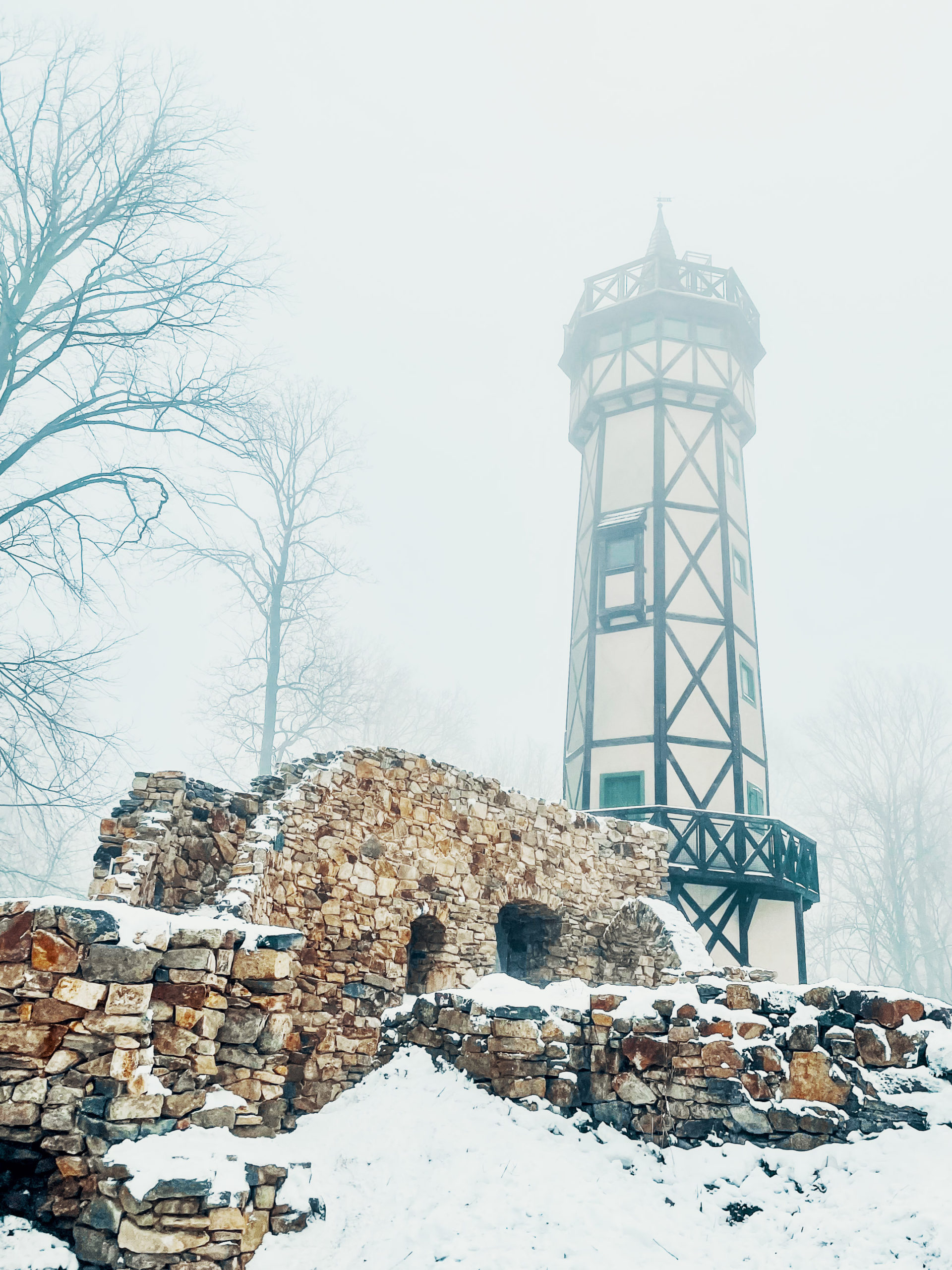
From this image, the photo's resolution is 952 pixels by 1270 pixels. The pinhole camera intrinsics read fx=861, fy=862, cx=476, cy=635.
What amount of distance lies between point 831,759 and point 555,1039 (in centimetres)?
2374

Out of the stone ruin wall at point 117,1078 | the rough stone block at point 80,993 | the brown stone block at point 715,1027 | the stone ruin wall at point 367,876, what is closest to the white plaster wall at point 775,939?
the stone ruin wall at point 367,876

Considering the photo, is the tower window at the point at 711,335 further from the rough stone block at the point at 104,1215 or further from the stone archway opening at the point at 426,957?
the rough stone block at the point at 104,1215

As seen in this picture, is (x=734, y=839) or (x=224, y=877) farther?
(x=734, y=839)

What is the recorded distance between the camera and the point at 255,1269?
154 inches

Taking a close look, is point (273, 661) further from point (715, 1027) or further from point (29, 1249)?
point (29, 1249)

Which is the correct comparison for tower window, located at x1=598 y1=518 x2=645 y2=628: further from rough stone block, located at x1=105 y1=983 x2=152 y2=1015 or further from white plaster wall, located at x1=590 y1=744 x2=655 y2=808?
rough stone block, located at x1=105 y1=983 x2=152 y2=1015

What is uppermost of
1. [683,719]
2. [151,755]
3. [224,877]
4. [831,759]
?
[831,759]

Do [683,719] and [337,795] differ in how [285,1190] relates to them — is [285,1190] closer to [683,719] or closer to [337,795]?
[337,795]

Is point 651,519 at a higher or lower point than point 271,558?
higher

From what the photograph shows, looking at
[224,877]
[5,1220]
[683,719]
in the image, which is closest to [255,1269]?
[5,1220]

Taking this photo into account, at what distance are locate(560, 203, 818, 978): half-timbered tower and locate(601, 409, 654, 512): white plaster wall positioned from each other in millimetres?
30

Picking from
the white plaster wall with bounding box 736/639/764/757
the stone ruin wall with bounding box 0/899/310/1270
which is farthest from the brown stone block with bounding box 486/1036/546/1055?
the white plaster wall with bounding box 736/639/764/757

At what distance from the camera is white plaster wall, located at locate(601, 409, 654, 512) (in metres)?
16.3

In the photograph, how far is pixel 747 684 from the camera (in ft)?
51.6
